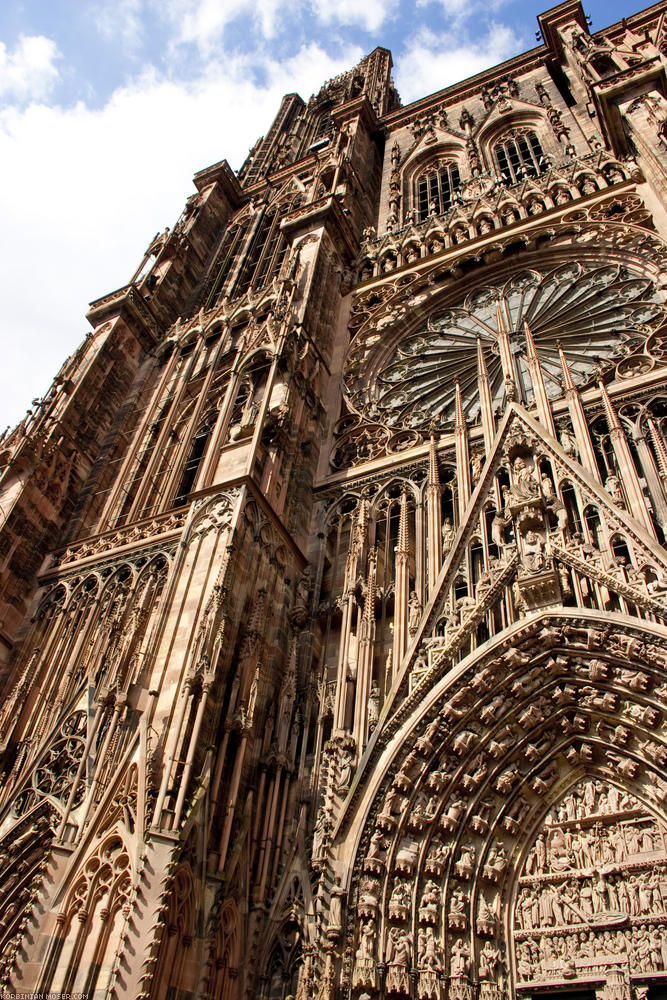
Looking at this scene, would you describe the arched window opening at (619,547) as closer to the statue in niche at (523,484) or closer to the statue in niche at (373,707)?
the statue in niche at (523,484)

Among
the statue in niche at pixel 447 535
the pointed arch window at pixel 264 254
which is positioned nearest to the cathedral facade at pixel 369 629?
the statue in niche at pixel 447 535

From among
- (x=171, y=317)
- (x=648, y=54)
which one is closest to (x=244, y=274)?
(x=171, y=317)

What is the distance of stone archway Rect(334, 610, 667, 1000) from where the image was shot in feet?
23.5

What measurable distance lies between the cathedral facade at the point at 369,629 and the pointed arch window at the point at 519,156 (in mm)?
2506

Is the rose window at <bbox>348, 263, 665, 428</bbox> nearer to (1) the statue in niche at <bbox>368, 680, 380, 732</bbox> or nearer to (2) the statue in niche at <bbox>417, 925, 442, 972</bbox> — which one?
(1) the statue in niche at <bbox>368, 680, 380, 732</bbox>

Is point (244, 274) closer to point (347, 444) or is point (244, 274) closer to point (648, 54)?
point (347, 444)

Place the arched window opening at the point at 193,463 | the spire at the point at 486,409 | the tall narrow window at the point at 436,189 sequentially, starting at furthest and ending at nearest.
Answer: the tall narrow window at the point at 436,189 → the arched window opening at the point at 193,463 → the spire at the point at 486,409

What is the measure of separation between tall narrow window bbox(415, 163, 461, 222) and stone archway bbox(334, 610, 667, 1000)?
14324mm

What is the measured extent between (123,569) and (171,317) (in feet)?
31.4

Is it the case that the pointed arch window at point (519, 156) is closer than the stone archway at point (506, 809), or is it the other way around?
the stone archway at point (506, 809)

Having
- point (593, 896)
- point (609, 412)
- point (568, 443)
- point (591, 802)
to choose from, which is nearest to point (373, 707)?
point (591, 802)

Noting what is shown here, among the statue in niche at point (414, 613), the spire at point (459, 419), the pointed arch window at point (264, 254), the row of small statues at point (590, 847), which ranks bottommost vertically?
the row of small statues at point (590, 847)

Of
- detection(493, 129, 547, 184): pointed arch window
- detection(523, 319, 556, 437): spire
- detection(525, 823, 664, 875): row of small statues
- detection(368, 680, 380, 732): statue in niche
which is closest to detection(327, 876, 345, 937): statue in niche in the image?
detection(368, 680, 380, 732): statue in niche

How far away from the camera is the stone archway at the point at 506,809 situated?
7.16 m
